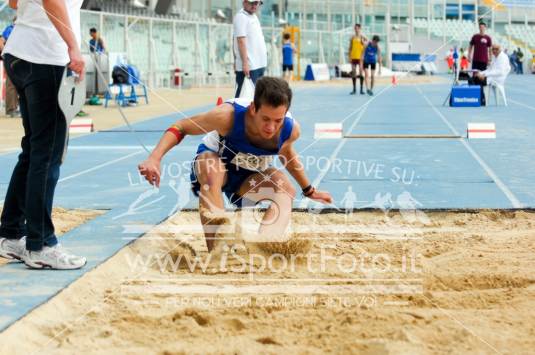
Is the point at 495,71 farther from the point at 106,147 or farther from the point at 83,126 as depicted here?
the point at 106,147

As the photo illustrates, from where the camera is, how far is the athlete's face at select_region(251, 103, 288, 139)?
455cm

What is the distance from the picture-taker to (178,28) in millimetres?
29688

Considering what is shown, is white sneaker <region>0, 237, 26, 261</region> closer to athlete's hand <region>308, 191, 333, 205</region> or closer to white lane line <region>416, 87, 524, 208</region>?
athlete's hand <region>308, 191, 333, 205</region>

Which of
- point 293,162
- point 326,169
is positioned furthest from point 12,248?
point 326,169

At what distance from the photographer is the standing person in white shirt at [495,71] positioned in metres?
19.7

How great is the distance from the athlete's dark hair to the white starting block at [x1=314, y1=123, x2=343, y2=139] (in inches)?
275

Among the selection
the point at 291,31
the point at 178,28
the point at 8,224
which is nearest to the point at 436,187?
the point at 8,224

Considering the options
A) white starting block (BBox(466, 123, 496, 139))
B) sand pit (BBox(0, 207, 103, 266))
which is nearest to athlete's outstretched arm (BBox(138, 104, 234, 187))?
sand pit (BBox(0, 207, 103, 266))

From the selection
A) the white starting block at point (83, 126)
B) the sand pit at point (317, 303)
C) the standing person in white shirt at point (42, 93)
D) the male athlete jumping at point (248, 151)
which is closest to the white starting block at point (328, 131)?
the white starting block at point (83, 126)

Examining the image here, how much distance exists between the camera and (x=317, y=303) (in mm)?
3877

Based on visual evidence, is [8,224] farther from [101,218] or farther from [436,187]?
[436,187]

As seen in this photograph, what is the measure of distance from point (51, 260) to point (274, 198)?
4.71 ft

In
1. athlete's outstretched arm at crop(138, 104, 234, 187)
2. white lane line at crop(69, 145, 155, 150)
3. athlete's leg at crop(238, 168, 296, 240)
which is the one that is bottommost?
white lane line at crop(69, 145, 155, 150)

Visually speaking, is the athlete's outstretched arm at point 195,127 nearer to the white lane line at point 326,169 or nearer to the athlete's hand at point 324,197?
the athlete's hand at point 324,197
